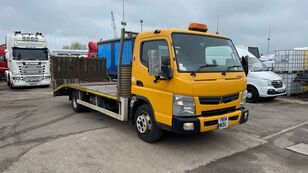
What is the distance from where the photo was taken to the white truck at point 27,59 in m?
14.3

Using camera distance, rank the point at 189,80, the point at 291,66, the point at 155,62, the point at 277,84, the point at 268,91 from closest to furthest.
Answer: the point at 189,80 < the point at 155,62 < the point at 268,91 < the point at 277,84 < the point at 291,66

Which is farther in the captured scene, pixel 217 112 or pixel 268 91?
pixel 268 91

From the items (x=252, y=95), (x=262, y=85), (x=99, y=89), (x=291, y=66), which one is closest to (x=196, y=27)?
(x=99, y=89)

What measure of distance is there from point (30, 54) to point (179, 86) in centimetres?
1343

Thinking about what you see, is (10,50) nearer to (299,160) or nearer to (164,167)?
(164,167)

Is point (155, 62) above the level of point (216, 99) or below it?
above

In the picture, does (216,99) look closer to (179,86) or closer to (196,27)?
(179,86)

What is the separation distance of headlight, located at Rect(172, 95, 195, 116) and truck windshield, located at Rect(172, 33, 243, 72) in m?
0.49

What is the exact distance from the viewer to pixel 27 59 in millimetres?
14617

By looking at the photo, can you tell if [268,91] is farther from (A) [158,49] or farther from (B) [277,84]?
(A) [158,49]

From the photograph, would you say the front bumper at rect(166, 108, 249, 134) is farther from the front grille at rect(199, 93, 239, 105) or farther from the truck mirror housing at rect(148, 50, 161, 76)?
the truck mirror housing at rect(148, 50, 161, 76)

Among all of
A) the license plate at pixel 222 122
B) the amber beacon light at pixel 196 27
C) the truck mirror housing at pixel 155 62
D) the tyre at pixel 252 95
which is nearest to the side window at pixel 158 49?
the truck mirror housing at pixel 155 62

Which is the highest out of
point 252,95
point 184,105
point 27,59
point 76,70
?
point 27,59

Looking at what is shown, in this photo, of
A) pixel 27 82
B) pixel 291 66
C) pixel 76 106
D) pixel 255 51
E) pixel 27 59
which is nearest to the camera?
pixel 76 106
